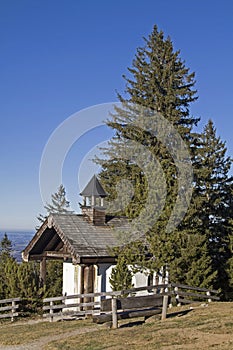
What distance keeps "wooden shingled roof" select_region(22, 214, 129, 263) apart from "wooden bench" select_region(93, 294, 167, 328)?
17.3 ft

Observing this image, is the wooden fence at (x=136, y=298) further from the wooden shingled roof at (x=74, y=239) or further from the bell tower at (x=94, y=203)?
the bell tower at (x=94, y=203)

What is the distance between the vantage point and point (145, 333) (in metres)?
14.2

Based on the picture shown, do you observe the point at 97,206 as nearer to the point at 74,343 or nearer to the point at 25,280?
the point at 25,280

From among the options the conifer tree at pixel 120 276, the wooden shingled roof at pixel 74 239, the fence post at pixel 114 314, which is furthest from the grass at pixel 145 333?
the wooden shingled roof at pixel 74 239

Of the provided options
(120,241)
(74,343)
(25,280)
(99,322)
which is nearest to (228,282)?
(120,241)

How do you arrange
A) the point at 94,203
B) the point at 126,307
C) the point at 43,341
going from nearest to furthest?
the point at 43,341
the point at 126,307
the point at 94,203

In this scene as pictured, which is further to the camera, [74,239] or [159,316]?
[74,239]

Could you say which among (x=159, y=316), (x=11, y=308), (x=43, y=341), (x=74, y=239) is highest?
(x=74, y=239)

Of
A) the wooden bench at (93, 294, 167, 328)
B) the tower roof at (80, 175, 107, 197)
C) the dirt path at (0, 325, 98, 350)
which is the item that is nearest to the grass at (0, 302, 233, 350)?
the dirt path at (0, 325, 98, 350)

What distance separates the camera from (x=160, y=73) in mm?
35781

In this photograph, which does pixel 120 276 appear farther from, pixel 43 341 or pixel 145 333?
pixel 145 333

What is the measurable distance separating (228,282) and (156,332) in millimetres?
16402

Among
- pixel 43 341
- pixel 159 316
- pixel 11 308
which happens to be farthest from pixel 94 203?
pixel 43 341

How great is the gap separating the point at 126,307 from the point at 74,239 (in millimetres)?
6838
